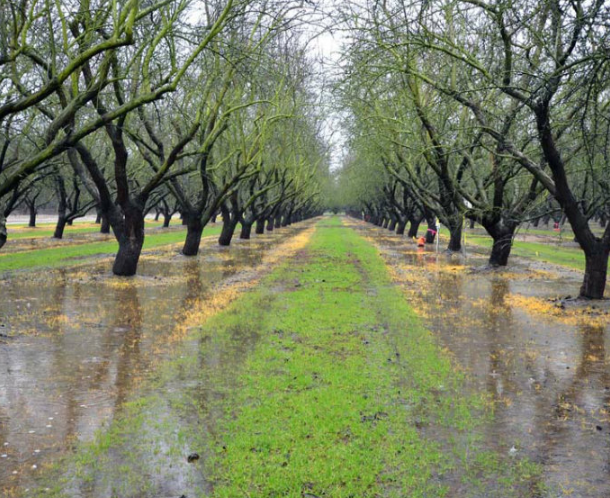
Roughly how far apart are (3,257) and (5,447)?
2245 cm

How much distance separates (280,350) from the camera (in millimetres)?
9242

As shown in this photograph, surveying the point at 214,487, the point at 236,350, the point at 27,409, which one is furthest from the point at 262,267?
the point at 214,487

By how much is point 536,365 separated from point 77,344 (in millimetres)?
7251

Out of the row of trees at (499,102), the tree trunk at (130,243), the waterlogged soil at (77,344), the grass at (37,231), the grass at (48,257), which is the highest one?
the row of trees at (499,102)

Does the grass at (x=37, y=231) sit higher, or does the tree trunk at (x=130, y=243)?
the tree trunk at (x=130, y=243)

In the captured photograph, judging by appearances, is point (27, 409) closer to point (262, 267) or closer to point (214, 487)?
point (214, 487)

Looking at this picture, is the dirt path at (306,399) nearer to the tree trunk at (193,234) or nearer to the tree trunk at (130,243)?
the tree trunk at (130,243)

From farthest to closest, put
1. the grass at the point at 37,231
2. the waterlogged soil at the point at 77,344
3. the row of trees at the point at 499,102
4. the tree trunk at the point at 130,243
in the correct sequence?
the grass at the point at 37,231 → the tree trunk at the point at 130,243 → the row of trees at the point at 499,102 → the waterlogged soil at the point at 77,344

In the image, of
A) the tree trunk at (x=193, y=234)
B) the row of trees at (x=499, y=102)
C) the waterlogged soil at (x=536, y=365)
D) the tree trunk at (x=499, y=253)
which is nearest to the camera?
the waterlogged soil at (x=536, y=365)

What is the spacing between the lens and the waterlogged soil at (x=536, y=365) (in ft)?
17.7

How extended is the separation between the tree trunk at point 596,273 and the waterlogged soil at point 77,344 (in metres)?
8.86

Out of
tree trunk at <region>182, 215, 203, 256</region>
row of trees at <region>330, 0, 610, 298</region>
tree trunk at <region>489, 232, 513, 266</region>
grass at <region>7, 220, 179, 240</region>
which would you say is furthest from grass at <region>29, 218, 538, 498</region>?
grass at <region>7, 220, 179, 240</region>

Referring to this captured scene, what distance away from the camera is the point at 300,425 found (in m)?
6.03

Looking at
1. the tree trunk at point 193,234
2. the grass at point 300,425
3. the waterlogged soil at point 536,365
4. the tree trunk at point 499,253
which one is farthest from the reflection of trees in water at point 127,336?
the tree trunk at point 499,253
